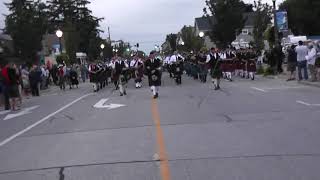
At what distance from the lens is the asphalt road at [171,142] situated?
9172mm

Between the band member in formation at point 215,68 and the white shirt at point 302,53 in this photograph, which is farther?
the white shirt at point 302,53

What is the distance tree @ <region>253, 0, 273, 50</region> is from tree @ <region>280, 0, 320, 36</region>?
3.32 m

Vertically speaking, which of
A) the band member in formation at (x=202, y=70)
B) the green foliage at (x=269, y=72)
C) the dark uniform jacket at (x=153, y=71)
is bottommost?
the green foliage at (x=269, y=72)

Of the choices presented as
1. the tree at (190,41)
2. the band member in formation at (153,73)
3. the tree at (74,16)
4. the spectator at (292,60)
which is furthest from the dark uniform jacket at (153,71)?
the tree at (74,16)

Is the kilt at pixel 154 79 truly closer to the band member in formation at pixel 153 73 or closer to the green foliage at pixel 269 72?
the band member in formation at pixel 153 73

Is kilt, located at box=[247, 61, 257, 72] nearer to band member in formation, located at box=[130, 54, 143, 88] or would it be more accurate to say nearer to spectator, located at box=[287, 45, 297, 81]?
spectator, located at box=[287, 45, 297, 81]

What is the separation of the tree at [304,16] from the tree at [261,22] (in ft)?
10.9

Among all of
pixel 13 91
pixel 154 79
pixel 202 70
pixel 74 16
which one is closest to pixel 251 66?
pixel 202 70

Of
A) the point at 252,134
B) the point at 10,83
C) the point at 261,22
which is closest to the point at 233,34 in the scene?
the point at 261,22

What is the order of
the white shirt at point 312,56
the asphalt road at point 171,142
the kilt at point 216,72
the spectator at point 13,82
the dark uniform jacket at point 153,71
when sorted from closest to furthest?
the asphalt road at point 171,142 → the spectator at point 13,82 → the dark uniform jacket at point 153,71 → the kilt at point 216,72 → the white shirt at point 312,56

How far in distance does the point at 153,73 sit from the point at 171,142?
1281 cm

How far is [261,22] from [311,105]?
196 feet

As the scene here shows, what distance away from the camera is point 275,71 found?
126 ft

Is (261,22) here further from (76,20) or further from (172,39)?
(172,39)
